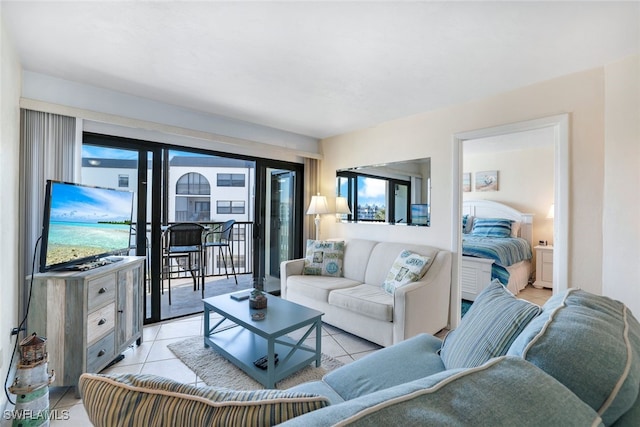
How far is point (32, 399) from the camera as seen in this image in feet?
5.20

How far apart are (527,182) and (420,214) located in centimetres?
344

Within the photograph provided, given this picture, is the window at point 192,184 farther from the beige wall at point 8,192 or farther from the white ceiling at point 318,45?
the beige wall at point 8,192

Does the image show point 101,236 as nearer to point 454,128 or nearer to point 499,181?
point 454,128

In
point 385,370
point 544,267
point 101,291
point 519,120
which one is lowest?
point 544,267

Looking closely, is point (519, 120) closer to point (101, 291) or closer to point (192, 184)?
point (101, 291)

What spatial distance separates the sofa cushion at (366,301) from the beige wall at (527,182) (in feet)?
9.96

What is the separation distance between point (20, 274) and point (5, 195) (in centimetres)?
76

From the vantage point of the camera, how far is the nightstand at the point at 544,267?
4729 millimetres

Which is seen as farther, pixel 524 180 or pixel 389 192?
pixel 524 180

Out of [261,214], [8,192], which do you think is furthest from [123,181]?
[261,214]

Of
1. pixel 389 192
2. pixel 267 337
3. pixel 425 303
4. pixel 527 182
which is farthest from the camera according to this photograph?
pixel 527 182

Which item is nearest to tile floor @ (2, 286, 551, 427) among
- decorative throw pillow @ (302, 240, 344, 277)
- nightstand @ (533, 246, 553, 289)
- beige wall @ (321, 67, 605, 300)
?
decorative throw pillow @ (302, 240, 344, 277)

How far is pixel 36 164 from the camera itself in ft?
7.86

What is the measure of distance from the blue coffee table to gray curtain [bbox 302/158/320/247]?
1.88 meters
